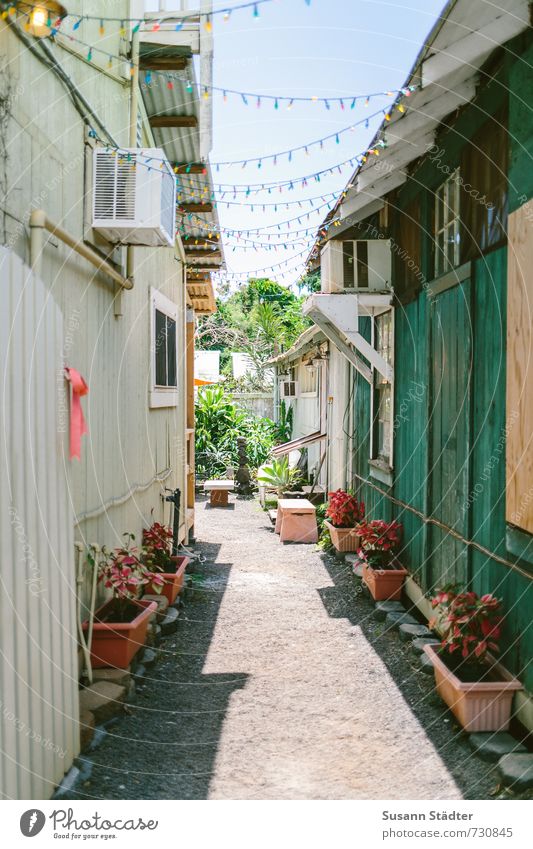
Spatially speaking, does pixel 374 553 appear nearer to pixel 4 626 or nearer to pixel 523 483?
pixel 523 483

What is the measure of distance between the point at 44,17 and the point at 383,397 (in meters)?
5.55

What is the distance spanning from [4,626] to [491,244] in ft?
11.2

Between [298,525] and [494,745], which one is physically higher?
[494,745]

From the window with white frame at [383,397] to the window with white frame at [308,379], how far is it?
22.2 ft

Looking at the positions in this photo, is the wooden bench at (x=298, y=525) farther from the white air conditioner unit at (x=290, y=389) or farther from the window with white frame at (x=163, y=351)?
the white air conditioner unit at (x=290, y=389)

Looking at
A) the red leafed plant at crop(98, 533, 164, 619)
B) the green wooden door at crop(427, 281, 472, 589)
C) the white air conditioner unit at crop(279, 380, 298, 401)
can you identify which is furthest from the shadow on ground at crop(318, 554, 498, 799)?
the white air conditioner unit at crop(279, 380, 298, 401)

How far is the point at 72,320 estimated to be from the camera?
455cm

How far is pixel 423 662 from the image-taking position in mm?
4984

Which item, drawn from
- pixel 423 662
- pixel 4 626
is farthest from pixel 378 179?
pixel 4 626

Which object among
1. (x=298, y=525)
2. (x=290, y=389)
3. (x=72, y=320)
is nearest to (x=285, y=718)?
(x=72, y=320)

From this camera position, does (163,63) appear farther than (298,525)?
No

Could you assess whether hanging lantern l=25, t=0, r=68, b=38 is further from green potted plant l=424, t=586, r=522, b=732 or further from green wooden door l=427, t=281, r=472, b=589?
green potted plant l=424, t=586, r=522, b=732

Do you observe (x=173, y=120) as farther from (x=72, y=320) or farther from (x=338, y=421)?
(x=338, y=421)

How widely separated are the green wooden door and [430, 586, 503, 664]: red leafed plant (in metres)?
0.79
